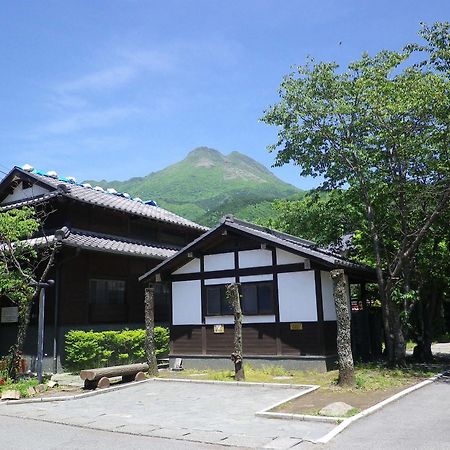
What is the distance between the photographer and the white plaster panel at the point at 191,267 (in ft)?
58.2

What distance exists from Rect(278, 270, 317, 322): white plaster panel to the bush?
5.80m

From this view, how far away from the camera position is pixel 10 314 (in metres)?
18.6

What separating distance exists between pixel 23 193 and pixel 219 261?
9667mm

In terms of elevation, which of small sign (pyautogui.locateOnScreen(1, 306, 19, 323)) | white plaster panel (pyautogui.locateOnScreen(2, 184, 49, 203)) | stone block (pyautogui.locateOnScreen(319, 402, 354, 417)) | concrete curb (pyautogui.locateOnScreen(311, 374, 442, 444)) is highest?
white plaster panel (pyautogui.locateOnScreen(2, 184, 49, 203))

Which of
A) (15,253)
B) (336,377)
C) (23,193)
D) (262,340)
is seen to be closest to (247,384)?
(336,377)

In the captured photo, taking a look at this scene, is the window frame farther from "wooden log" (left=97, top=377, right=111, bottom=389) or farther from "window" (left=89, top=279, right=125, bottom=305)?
"wooden log" (left=97, top=377, right=111, bottom=389)

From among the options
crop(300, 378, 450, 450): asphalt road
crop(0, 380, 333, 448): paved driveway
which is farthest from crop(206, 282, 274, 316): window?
crop(300, 378, 450, 450): asphalt road

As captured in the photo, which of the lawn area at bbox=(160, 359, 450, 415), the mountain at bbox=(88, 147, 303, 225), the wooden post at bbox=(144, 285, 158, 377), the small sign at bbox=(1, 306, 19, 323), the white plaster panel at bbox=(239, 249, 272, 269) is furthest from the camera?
the mountain at bbox=(88, 147, 303, 225)

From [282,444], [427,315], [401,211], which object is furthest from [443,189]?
[282,444]

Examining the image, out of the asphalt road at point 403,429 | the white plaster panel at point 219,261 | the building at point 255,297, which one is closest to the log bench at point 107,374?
the building at point 255,297

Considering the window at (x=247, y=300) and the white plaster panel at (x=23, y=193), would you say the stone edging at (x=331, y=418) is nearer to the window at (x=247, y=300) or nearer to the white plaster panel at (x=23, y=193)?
the window at (x=247, y=300)

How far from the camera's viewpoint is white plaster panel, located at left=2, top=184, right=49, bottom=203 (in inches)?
802

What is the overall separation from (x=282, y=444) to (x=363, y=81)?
37.2 feet

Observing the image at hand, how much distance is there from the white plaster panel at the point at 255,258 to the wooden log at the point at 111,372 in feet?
15.4
